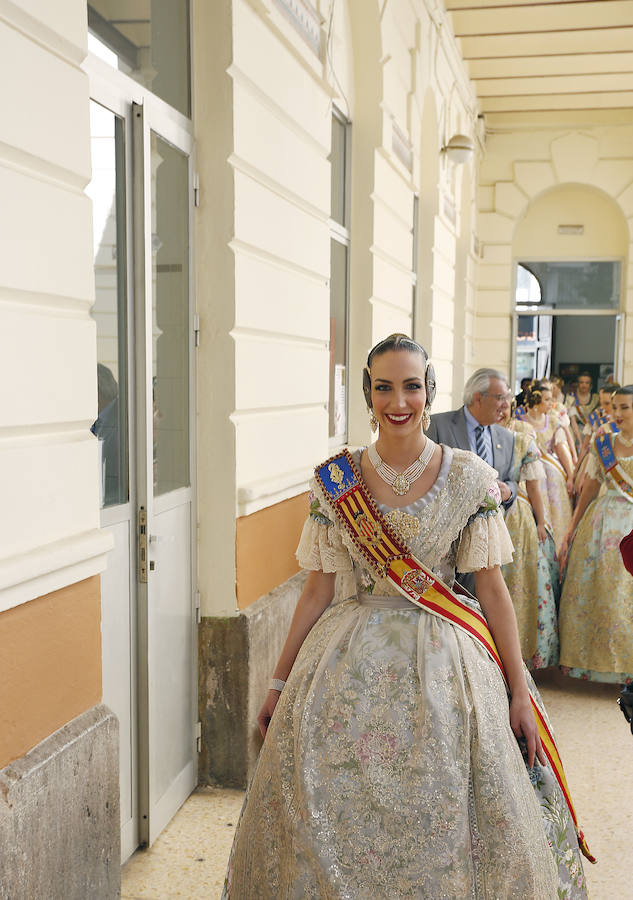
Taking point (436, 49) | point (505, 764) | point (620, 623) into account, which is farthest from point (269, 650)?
point (436, 49)

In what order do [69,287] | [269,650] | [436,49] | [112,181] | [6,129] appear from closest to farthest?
1. [6,129]
2. [69,287]
3. [112,181]
4. [269,650]
5. [436,49]

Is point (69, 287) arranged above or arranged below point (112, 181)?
below

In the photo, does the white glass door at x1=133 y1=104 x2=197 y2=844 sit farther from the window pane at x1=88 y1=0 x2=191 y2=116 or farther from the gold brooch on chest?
the gold brooch on chest

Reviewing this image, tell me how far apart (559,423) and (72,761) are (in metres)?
6.85

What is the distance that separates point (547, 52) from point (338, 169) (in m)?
5.57

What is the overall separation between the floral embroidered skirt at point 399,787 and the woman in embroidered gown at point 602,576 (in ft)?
9.83

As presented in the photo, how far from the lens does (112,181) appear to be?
3.04 metres

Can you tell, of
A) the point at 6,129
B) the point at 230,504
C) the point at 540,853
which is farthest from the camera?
the point at 230,504

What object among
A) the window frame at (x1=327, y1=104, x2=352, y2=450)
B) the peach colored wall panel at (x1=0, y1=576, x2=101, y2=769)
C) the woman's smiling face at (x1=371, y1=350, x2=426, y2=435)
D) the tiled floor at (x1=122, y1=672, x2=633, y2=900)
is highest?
the window frame at (x1=327, y1=104, x2=352, y2=450)

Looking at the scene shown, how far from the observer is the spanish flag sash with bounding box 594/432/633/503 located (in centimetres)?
525

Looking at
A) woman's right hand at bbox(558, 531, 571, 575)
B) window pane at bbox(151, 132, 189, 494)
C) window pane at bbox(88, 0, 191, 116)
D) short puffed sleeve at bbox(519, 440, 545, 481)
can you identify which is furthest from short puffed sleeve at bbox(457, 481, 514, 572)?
woman's right hand at bbox(558, 531, 571, 575)

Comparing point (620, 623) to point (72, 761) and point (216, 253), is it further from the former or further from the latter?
point (72, 761)

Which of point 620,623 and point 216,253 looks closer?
point 216,253

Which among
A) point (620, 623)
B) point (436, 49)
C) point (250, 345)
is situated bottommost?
point (620, 623)
